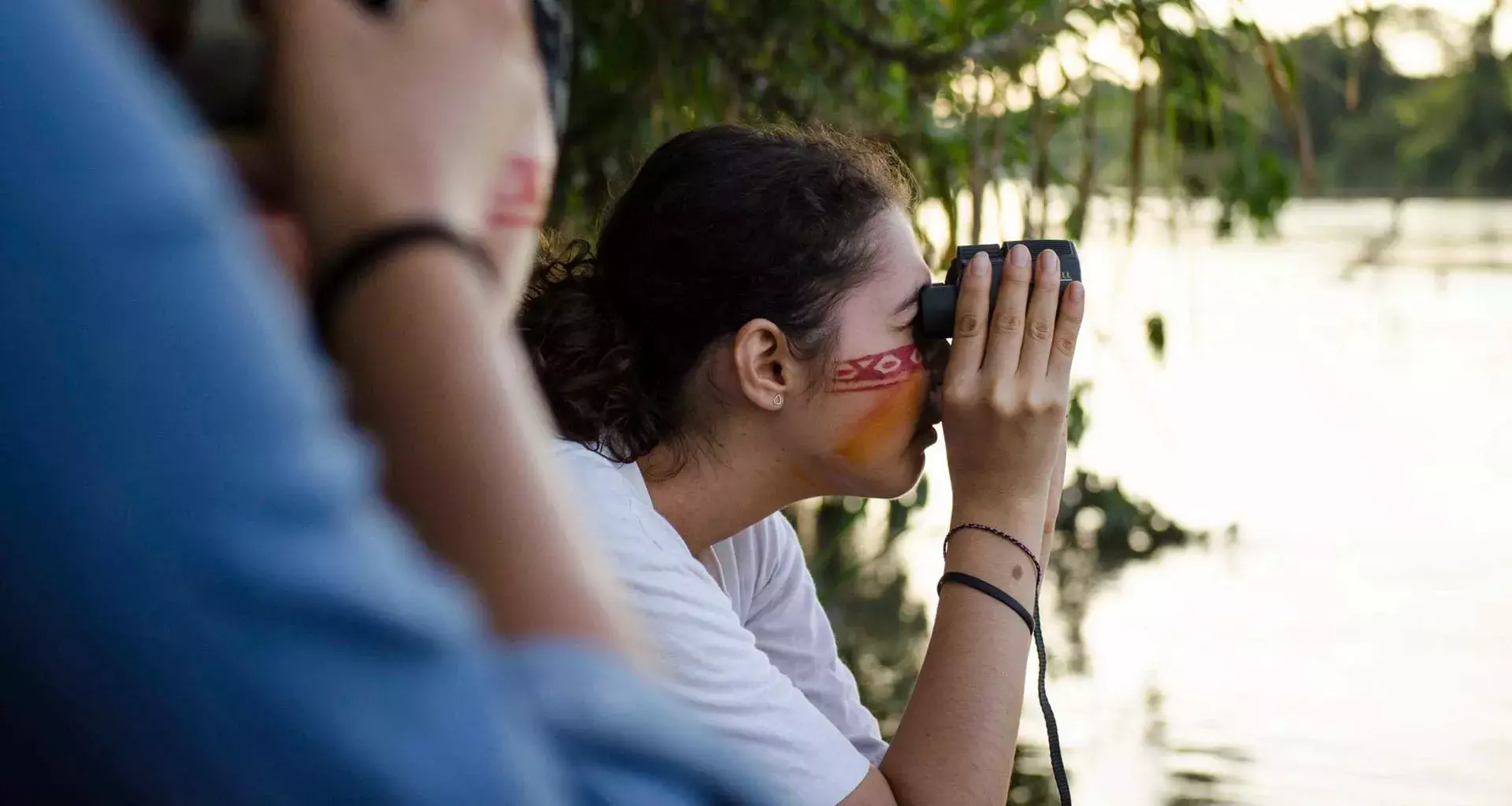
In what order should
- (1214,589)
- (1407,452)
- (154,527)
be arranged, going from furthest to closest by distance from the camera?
(1407,452)
(1214,589)
(154,527)

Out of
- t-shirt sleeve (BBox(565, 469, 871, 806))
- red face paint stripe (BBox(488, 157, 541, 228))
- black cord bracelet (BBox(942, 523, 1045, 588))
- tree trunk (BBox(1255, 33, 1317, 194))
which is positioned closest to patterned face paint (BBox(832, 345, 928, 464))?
black cord bracelet (BBox(942, 523, 1045, 588))

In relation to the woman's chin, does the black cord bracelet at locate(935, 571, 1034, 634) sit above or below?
below

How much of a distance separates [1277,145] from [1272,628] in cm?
670

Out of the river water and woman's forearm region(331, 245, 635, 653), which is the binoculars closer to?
the river water

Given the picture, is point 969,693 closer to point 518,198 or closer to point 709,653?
point 709,653

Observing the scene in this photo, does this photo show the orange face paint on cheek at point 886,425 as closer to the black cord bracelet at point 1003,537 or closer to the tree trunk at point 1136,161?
the black cord bracelet at point 1003,537

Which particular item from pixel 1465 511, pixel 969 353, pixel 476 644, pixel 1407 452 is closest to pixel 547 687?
pixel 476 644

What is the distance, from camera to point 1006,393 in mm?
1376

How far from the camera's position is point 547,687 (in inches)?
9.7

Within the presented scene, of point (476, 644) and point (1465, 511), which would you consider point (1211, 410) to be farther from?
point (476, 644)

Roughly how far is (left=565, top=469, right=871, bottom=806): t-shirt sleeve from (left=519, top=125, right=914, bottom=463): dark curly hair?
0.47ft

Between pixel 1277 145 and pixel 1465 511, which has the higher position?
pixel 1277 145

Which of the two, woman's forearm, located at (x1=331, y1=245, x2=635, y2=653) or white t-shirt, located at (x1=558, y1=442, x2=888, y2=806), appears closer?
woman's forearm, located at (x1=331, y1=245, x2=635, y2=653)

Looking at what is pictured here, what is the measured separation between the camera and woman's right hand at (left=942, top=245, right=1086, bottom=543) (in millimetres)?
1374
